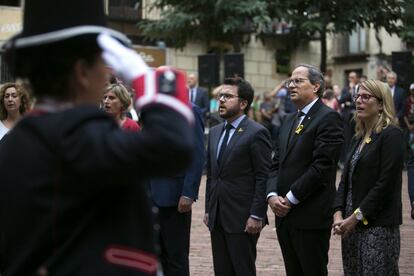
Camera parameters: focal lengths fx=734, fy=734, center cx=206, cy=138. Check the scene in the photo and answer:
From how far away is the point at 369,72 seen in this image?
3931 centimetres

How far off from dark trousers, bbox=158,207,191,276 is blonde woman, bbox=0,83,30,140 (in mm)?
1610

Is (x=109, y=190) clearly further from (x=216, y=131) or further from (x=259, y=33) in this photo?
(x=259, y=33)

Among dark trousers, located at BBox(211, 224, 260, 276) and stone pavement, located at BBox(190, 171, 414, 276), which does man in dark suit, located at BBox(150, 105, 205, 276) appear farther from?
stone pavement, located at BBox(190, 171, 414, 276)

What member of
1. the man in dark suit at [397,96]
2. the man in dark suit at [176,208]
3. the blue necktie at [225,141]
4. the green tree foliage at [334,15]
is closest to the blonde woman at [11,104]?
the man in dark suit at [176,208]

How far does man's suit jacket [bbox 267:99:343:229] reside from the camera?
5.86 meters

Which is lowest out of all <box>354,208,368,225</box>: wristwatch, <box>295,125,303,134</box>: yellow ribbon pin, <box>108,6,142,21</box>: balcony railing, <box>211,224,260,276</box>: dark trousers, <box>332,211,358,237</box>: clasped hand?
<box>211,224,260,276</box>: dark trousers

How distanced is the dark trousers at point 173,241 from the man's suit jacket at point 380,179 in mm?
1703

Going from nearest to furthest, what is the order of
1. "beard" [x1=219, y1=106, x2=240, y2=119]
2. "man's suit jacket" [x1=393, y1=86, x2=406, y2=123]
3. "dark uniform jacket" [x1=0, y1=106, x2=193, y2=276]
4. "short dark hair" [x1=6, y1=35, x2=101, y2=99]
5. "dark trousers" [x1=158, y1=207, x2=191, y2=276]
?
"dark uniform jacket" [x1=0, y1=106, x2=193, y2=276] < "short dark hair" [x1=6, y1=35, x2=101, y2=99] < "beard" [x1=219, y1=106, x2=240, y2=119] < "dark trousers" [x1=158, y1=207, x2=191, y2=276] < "man's suit jacket" [x1=393, y1=86, x2=406, y2=123]

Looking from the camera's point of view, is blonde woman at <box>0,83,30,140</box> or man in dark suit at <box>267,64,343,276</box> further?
blonde woman at <box>0,83,30,140</box>

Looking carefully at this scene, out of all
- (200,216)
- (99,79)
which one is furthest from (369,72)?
A: (99,79)

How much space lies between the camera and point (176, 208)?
6.59 meters

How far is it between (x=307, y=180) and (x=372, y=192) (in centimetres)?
57

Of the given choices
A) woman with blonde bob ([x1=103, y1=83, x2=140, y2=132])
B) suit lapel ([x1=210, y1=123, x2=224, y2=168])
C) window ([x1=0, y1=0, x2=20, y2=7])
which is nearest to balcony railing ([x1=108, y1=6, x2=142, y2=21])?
window ([x1=0, y1=0, x2=20, y2=7])

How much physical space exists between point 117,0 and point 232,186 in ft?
89.1
